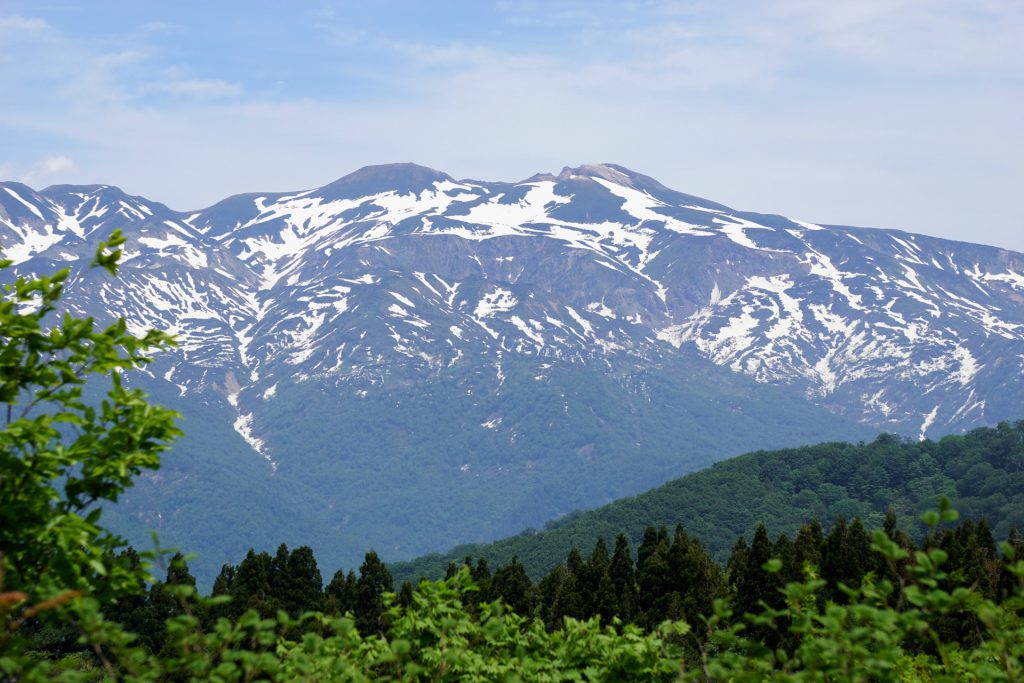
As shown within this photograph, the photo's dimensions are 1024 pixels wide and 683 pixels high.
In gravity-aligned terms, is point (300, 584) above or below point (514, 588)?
below

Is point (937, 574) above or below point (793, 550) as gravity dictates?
above

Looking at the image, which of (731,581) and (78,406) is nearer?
(78,406)

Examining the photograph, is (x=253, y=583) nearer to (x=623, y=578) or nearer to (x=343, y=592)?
(x=343, y=592)

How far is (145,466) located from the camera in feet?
40.8

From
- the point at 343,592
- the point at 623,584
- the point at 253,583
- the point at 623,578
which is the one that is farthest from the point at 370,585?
the point at 623,584

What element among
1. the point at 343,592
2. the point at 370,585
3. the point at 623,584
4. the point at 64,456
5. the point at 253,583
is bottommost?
the point at 343,592

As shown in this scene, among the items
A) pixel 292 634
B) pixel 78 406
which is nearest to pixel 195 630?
pixel 78 406

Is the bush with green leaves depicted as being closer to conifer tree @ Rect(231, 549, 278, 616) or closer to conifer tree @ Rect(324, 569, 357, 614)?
conifer tree @ Rect(231, 549, 278, 616)

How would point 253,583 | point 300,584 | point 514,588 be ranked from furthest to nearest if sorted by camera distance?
point 300,584, point 253,583, point 514,588

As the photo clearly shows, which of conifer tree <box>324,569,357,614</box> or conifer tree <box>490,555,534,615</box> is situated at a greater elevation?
conifer tree <box>490,555,534,615</box>

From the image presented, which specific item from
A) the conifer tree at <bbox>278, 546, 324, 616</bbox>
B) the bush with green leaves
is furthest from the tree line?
the bush with green leaves

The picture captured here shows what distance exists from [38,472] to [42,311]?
1799 mm

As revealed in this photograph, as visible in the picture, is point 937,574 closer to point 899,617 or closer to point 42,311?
point 899,617

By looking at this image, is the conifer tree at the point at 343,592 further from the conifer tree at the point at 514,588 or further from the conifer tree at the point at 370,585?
the conifer tree at the point at 514,588
